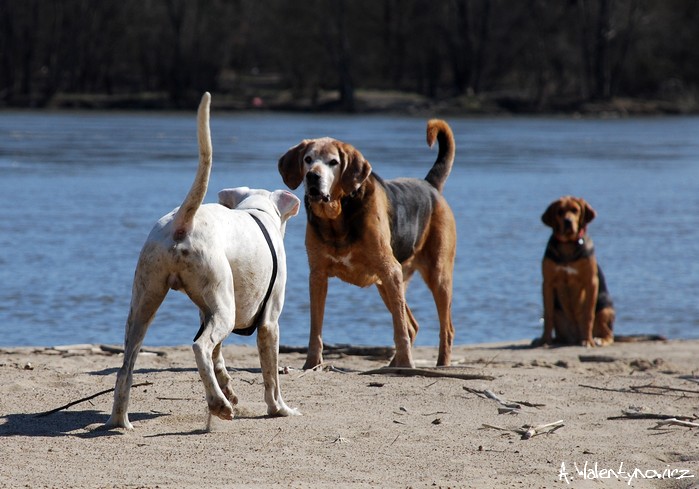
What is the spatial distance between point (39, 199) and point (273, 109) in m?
44.7

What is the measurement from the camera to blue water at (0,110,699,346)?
472 inches

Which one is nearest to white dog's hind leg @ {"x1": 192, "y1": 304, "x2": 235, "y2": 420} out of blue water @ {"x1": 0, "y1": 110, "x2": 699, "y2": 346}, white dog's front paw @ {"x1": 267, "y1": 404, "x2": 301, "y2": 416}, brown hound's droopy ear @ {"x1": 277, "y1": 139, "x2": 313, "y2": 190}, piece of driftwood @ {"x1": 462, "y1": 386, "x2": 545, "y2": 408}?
white dog's front paw @ {"x1": 267, "y1": 404, "x2": 301, "y2": 416}

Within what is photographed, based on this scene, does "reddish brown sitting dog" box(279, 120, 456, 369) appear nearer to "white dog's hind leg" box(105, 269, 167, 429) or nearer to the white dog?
the white dog

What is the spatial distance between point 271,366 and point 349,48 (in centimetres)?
6805

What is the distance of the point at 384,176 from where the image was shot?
25.0 metres

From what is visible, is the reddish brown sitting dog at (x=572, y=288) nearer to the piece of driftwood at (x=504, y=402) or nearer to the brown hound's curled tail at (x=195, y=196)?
the piece of driftwood at (x=504, y=402)

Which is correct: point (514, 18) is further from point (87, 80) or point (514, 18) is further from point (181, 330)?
point (181, 330)

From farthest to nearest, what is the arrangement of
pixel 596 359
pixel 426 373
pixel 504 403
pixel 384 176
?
1. pixel 384 176
2. pixel 596 359
3. pixel 426 373
4. pixel 504 403

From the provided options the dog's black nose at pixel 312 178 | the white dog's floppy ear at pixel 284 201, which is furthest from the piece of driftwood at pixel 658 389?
the white dog's floppy ear at pixel 284 201

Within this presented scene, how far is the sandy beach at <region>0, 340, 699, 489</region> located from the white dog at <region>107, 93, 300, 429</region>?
344 millimetres

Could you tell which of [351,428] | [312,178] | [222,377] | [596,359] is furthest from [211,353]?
[596,359]

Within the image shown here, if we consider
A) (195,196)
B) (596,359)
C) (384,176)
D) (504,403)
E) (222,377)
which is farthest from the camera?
(384,176)

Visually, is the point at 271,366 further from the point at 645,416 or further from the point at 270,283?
the point at 645,416

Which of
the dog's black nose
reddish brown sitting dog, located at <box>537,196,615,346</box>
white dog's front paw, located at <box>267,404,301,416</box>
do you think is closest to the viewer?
white dog's front paw, located at <box>267,404,301,416</box>
